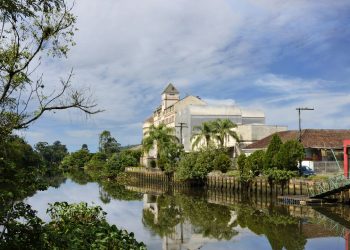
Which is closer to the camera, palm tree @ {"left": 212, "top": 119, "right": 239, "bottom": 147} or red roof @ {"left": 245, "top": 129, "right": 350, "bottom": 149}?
red roof @ {"left": 245, "top": 129, "right": 350, "bottom": 149}

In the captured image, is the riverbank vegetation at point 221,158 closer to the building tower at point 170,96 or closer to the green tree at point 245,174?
the green tree at point 245,174

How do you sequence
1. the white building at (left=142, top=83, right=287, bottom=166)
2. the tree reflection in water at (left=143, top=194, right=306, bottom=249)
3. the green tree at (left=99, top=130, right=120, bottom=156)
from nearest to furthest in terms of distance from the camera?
1. the tree reflection in water at (left=143, top=194, right=306, bottom=249)
2. the white building at (left=142, top=83, right=287, bottom=166)
3. the green tree at (left=99, top=130, right=120, bottom=156)

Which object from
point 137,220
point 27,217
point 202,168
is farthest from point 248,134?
point 27,217

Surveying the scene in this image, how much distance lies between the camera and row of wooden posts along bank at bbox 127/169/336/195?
40484mm

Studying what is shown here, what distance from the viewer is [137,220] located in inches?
1302

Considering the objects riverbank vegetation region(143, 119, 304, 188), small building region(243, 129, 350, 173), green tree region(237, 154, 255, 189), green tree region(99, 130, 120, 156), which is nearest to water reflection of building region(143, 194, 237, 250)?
riverbank vegetation region(143, 119, 304, 188)

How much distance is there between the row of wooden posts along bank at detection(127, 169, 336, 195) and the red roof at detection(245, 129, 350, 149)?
7352 mm

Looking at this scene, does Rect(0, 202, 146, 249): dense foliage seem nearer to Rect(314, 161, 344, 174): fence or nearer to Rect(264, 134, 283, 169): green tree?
Rect(264, 134, 283, 169): green tree

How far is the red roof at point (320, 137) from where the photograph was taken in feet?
170

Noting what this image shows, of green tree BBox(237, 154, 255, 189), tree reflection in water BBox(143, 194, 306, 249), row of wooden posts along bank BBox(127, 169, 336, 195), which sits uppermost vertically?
green tree BBox(237, 154, 255, 189)

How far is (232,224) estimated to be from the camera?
1169 inches

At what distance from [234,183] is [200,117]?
32793 mm

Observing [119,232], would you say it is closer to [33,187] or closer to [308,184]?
[33,187]

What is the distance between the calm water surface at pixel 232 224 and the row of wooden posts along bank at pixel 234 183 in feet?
7.04
